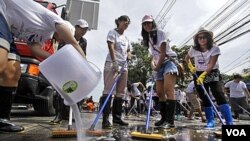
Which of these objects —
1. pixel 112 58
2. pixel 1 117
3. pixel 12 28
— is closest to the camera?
pixel 12 28

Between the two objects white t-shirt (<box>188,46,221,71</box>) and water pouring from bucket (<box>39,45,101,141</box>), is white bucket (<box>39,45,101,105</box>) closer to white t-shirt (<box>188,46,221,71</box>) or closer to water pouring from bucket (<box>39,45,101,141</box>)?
water pouring from bucket (<box>39,45,101,141</box>)

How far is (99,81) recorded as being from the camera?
2072 millimetres

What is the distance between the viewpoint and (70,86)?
6.47ft

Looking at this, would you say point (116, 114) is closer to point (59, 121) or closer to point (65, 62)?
point (59, 121)

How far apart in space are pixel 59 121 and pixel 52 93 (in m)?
1.36

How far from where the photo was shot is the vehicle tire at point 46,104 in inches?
205

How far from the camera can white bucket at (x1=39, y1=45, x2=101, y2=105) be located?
1.96 metres

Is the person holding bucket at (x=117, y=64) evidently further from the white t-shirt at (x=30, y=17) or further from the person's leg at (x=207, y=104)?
the white t-shirt at (x=30, y=17)

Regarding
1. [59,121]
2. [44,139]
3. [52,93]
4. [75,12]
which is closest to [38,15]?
[44,139]

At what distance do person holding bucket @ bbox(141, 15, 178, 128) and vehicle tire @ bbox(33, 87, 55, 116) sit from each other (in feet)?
6.73

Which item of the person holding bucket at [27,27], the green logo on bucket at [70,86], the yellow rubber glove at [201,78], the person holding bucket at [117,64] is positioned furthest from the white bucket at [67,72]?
the yellow rubber glove at [201,78]

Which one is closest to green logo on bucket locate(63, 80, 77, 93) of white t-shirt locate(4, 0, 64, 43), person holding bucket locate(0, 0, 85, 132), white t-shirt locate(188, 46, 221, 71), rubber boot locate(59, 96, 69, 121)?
person holding bucket locate(0, 0, 85, 132)

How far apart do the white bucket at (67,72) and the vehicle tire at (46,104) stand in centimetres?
329

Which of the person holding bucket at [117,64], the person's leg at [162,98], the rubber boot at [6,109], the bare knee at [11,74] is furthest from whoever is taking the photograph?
the person's leg at [162,98]
